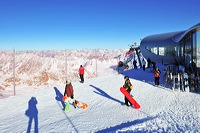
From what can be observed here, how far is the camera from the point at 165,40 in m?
25.2

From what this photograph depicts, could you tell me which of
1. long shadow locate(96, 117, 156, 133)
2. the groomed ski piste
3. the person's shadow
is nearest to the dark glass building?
the groomed ski piste

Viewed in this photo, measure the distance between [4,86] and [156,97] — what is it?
31.1 m

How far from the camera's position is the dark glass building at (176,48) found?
40.0 ft

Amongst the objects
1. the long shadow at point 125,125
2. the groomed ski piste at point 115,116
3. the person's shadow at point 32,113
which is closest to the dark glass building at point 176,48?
the groomed ski piste at point 115,116

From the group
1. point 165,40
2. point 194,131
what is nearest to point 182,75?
point 194,131

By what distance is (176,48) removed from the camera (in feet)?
69.2

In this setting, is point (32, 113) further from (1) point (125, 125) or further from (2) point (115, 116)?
(1) point (125, 125)

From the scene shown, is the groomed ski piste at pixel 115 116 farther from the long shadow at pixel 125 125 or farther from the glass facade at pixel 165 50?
the glass facade at pixel 165 50

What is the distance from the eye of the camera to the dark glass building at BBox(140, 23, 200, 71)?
40.0ft

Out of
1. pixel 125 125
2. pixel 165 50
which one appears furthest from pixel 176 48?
pixel 125 125

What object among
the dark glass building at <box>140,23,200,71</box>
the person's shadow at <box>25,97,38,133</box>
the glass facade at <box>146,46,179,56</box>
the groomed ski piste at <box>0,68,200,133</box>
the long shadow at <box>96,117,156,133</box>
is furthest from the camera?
the glass facade at <box>146,46,179,56</box>

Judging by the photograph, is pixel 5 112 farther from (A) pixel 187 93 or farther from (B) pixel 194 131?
(A) pixel 187 93

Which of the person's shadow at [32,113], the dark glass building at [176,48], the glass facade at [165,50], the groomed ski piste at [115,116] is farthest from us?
the glass facade at [165,50]

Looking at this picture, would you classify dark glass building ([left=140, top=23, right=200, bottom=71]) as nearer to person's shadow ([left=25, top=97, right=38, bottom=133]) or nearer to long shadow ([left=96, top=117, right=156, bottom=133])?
long shadow ([left=96, top=117, right=156, bottom=133])
